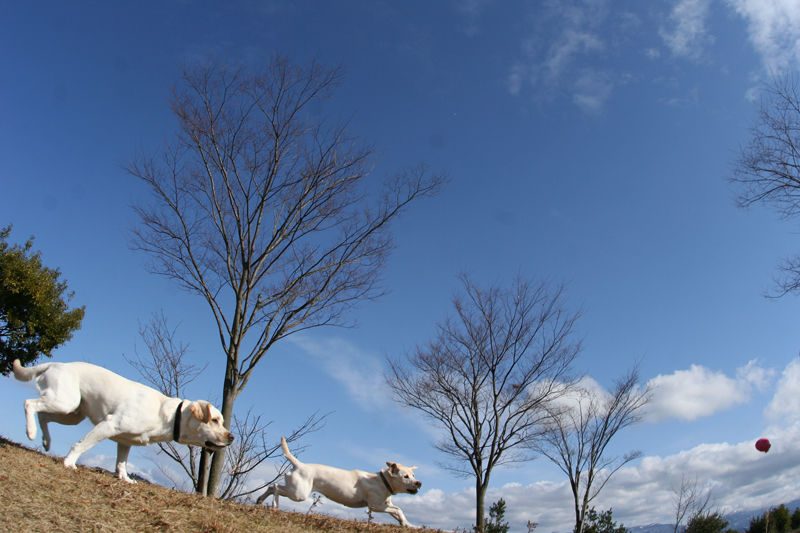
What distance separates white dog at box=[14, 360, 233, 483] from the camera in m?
5.38

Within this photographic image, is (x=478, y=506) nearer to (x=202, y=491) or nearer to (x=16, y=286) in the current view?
(x=202, y=491)

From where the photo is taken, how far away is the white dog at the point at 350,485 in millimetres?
6879

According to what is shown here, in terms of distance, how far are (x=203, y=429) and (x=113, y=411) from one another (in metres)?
1.05

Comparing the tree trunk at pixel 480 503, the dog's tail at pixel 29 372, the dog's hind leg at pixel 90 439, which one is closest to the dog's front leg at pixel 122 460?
the dog's hind leg at pixel 90 439

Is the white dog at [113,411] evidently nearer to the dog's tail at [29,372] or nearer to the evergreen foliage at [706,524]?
the dog's tail at [29,372]

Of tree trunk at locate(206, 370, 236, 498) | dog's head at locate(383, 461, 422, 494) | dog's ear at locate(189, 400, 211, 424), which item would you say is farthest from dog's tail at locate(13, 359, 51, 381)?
dog's head at locate(383, 461, 422, 494)

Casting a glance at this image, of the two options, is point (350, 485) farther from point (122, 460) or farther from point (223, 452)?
point (122, 460)

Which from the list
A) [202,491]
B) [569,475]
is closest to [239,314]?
[202,491]

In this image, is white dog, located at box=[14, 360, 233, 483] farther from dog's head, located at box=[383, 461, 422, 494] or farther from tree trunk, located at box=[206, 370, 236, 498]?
dog's head, located at box=[383, 461, 422, 494]

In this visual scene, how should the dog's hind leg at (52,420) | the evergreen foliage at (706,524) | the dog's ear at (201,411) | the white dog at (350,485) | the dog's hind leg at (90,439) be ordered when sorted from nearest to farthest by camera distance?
the dog's hind leg at (90,439) < the dog's hind leg at (52,420) < the dog's ear at (201,411) < the white dog at (350,485) < the evergreen foliage at (706,524)

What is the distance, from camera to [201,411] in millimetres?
5836

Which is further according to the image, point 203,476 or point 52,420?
point 203,476

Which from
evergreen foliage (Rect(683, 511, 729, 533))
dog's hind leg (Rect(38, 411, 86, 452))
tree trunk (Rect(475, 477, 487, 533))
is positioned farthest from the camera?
evergreen foliage (Rect(683, 511, 729, 533))

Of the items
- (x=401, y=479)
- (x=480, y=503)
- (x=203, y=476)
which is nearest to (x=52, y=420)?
(x=203, y=476)
